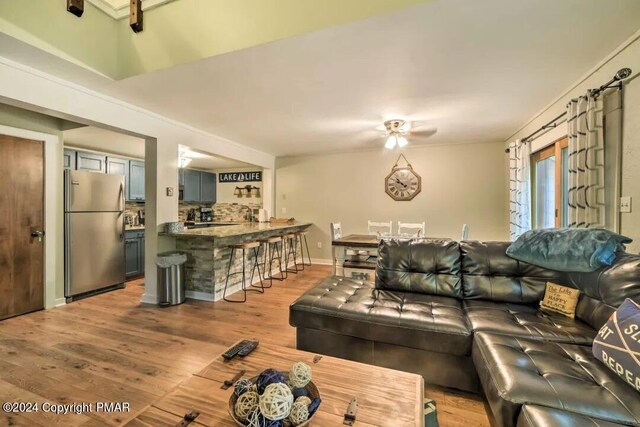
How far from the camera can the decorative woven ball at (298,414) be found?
2.98 feet

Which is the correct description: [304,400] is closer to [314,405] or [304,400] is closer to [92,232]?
[314,405]

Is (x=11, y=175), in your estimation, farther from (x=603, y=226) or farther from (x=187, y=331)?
(x=603, y=226)

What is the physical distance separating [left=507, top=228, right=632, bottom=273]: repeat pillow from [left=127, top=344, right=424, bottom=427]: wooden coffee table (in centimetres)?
146

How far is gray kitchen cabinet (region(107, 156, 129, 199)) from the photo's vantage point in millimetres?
4828

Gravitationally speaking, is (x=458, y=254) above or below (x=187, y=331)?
above

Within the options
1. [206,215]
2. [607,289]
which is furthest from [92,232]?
[607,289]

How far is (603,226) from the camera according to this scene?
7.27 ft

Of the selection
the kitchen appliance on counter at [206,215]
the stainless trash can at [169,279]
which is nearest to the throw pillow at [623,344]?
the stainless trash can at [169,279]

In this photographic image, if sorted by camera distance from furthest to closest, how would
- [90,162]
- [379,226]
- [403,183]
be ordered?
1. [403,183]
2. [379,226]
3. [90,162]

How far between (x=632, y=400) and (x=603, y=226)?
166cm

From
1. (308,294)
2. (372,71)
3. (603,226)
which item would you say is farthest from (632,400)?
(372,71)

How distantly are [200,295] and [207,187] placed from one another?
3763mm

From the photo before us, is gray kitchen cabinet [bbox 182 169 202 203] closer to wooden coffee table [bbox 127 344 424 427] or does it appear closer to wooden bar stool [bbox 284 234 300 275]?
wooden bar stool [bbox 284 234 300 275]

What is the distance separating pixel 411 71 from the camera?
2.37 meters
